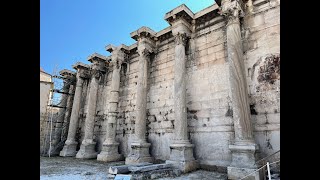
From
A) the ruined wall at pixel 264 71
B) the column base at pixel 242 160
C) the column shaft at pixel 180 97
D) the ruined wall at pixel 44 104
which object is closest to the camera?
the column base at pixel 242 160

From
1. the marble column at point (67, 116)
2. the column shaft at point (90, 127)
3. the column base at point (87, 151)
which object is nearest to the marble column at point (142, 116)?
the column base at point (87, 151)

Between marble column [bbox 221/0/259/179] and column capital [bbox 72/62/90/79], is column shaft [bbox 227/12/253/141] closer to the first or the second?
marble column [bbox 221/0/259/179]

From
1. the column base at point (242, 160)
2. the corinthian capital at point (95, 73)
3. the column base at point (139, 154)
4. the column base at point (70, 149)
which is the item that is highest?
the corinthian capital at point (95, 73)

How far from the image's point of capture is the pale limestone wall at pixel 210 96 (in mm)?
7066

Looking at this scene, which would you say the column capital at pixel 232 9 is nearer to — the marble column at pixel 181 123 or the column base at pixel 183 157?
the marble column at pixel 181 123

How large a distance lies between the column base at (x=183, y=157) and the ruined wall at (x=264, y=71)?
7.66 feet

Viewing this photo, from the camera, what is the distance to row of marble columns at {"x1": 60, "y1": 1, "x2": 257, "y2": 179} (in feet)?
21.6

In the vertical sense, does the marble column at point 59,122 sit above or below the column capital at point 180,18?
below

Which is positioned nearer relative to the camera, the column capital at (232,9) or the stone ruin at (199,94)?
the stone ruin at (199,94)

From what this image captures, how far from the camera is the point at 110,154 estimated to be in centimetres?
1055

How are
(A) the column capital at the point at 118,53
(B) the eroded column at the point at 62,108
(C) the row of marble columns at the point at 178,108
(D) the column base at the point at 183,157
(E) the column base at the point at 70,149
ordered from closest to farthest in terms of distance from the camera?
(C) the row of marble columns at the point at 178,108
(D) the column base at the point at 183,157
(A) the column capital at the point at 118,53
(E) the column base at the point at 70,149
(B) the eroded column at the point at 62,108

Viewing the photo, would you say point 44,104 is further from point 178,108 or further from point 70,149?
point 178,108

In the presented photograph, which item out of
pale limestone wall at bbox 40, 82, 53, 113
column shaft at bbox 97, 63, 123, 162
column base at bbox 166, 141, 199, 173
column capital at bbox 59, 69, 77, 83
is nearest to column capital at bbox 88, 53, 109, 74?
column shaft at bbox 97, 63, 123, 162
